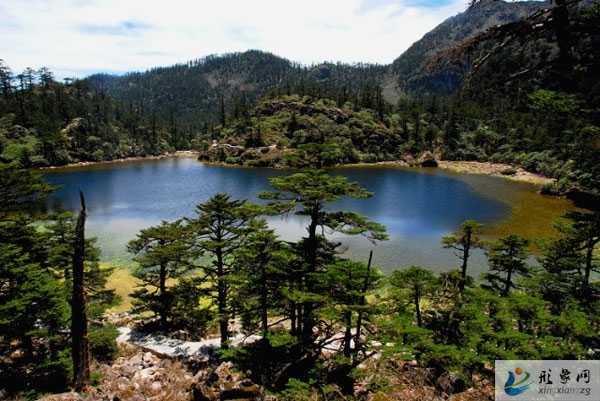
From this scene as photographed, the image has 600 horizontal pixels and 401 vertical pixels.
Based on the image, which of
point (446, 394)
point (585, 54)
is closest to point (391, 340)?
point (446, 394)

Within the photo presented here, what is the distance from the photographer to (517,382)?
11773 mm

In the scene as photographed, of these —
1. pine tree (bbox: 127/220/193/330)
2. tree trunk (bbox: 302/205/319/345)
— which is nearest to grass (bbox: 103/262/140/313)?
pine tree (bbox: 127/220/193/330)

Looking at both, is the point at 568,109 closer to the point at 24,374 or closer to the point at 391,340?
the point at 391,340

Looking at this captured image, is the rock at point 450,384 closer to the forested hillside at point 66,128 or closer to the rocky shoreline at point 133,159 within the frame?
the forested hillside at point 66,128

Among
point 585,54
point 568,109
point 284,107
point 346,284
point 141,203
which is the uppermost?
point 284,107

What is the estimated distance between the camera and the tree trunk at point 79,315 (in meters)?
12.9

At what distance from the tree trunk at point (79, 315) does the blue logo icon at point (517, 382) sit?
14756mm

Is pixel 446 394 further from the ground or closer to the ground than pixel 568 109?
closer to the ground

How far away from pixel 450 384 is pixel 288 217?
3575cm

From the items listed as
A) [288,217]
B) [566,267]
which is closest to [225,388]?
[566,267]

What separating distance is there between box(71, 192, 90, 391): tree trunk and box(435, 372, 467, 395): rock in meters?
13.7

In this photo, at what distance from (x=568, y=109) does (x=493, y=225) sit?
1787 inches

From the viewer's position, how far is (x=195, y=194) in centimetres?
7081

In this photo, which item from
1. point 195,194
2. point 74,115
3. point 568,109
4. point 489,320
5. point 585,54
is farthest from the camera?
point 74,115
